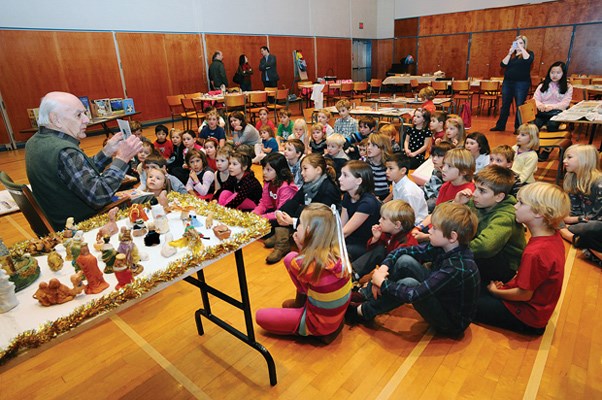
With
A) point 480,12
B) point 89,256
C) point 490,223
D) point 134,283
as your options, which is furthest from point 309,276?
point 480,12

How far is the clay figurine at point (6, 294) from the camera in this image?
129 cm

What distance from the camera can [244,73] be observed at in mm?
10961

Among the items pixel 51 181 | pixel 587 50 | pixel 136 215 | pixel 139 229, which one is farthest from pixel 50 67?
pixel 587 50

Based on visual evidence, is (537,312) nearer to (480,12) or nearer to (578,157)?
(578,157)

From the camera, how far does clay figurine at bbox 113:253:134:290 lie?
141cm

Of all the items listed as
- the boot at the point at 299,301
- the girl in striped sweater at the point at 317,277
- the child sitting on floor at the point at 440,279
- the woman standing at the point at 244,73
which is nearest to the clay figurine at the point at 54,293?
the girl in striped sweater at the point at 317,277

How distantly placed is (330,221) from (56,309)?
1.28m

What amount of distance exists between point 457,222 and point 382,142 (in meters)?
2.03

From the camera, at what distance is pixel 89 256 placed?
1.41 meters

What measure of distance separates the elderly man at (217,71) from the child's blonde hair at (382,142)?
25.6 feet

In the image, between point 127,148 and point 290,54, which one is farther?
point 290,54

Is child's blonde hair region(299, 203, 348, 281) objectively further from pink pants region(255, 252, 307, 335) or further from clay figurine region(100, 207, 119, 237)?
clay figurine region(100, 207, 119, 237)

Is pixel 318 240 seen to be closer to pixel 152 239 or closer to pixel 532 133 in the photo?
pixel 152 239

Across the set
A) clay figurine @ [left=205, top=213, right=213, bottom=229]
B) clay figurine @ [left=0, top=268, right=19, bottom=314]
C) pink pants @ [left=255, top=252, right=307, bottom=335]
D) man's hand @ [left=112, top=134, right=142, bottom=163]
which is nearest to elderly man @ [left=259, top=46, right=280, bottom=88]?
man's hand @ [left=112, top=134, right=142, bottom=163]
